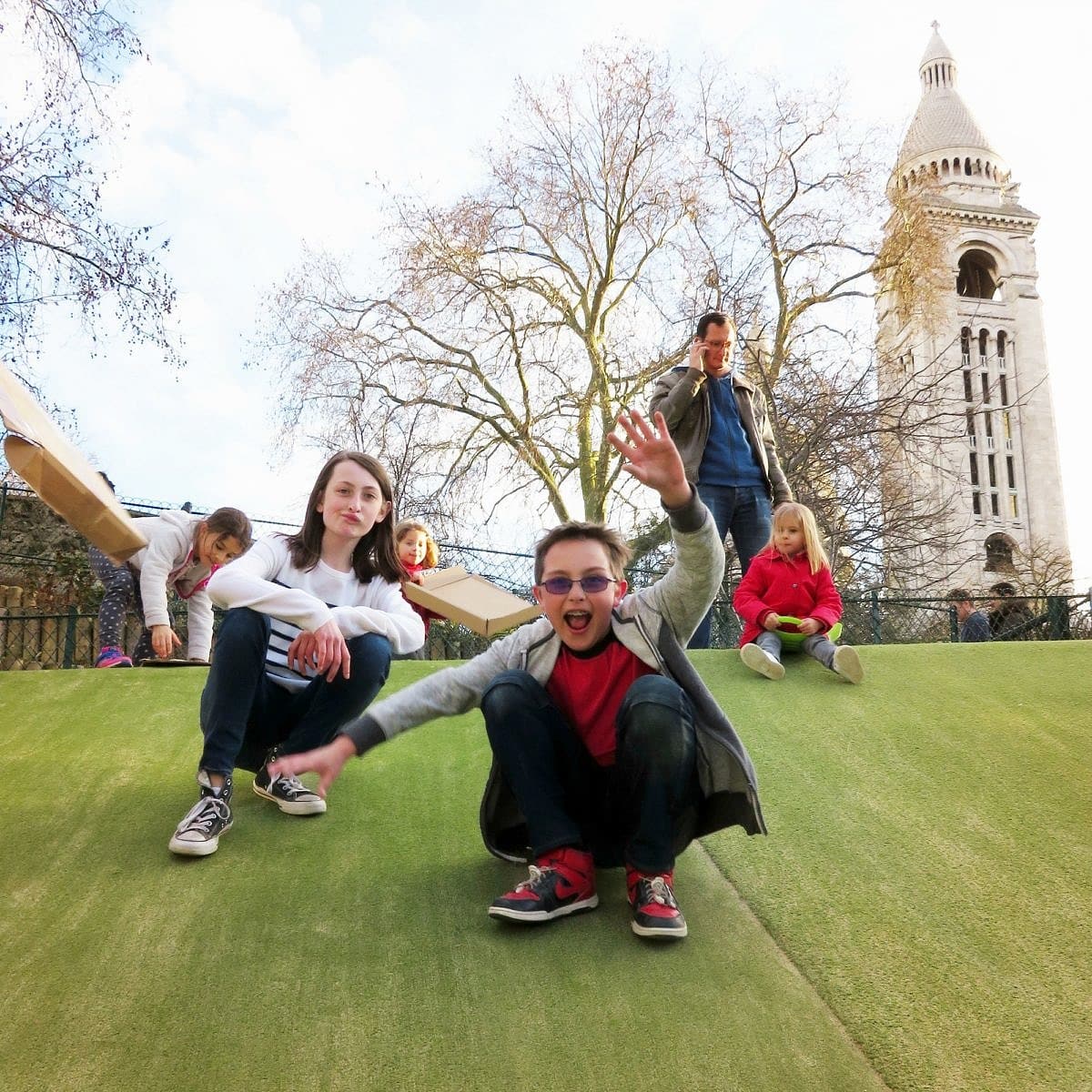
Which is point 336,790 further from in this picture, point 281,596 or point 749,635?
point 749,635

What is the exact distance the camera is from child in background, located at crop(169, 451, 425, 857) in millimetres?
2641

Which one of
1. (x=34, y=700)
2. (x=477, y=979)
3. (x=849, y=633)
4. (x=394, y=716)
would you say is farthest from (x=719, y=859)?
(x=849, y=633)

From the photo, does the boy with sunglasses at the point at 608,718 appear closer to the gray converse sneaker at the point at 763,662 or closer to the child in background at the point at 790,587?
the gray converse sneaker at the point at 763,662

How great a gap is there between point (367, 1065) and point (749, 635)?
374cm

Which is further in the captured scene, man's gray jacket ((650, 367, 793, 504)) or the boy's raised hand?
man's gray jacket ((650, 367, 793, 504))

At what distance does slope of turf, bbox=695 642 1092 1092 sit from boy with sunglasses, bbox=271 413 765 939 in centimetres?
38

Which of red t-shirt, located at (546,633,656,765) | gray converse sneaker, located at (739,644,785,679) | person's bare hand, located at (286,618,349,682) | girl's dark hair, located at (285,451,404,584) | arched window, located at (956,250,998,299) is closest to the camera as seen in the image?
red t-shirt, located at (546,633,656,765)

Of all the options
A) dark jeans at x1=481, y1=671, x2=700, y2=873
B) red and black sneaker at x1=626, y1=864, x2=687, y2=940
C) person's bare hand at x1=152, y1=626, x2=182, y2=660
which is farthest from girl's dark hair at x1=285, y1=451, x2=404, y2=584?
person's bare hand at x1=152, y1=626, x2=182, y2=660

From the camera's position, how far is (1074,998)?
1.96 metres

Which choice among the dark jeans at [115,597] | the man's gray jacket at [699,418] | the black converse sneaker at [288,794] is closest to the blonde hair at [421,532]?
the dark jeans at [115,597]

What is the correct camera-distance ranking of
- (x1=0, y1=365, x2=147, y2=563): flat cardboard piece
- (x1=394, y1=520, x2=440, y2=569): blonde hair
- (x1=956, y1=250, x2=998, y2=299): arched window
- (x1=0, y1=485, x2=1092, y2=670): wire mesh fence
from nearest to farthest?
(x1=0, y1=365, x2=147, y2=563): flat cardboard piece, (x1=394, y1=520, x2=440, y2=569): blonde hair, (x1=0, y1=485, x2=1092, y2=670): wire mesh fence, (x1=956, y1=250, x2=998, y2=299): arched window

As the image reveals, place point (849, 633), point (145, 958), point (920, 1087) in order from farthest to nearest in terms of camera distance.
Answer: point (849, 633)
point (145, 958)
point (920, 1087)

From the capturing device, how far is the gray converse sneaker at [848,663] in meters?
4.57

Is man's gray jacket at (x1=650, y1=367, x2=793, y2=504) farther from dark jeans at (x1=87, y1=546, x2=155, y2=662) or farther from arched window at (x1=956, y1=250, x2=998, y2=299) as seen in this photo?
arched window at (x1=956, y1=250, x2=998, y2=299)
